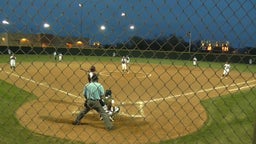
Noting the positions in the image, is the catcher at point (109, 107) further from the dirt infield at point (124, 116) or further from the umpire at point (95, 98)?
the umpire at point (95, 98)

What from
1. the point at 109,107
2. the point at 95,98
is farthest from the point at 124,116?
the point at 95,98

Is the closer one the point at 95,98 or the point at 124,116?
the point at 95,98

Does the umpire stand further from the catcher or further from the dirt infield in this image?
the catcher

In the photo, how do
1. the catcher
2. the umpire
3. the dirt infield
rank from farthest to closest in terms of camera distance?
the catcher, the umpire, the dirt infield

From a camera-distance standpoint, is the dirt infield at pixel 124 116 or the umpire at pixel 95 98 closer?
the dirt infield at pixel 124 116

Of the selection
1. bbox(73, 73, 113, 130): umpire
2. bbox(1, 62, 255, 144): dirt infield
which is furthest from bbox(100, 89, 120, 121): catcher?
bbox(73, 73, 113, 130): umpire

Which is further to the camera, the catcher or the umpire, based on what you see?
the catcher

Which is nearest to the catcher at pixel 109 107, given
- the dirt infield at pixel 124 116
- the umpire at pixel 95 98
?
the dirt infield at pixel 124 116

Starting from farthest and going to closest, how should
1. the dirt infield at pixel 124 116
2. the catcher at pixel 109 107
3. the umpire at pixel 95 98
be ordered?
the catcher at pixel 109 107 < the umpire at pixel 95 98 < the dirt infield at pixel 124 116

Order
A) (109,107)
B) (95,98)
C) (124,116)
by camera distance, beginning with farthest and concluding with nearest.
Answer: (124,116) → (109,107) → (95,98)

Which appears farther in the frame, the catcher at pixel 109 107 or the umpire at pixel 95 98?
the catcher at pixel 109 107

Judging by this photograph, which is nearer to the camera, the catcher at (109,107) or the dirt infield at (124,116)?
the dirt infield at (124,116)

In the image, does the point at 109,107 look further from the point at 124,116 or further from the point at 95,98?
the point at 95,98

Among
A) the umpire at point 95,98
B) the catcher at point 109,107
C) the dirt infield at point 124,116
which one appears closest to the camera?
the dirt infield at point 124,116
